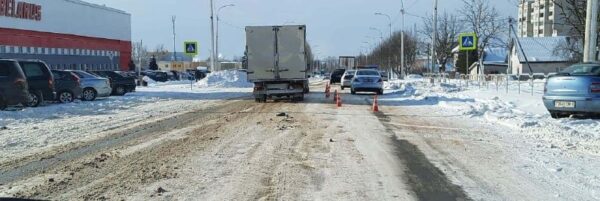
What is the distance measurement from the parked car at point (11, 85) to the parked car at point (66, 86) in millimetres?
5773

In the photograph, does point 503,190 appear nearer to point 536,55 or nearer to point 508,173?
point 508,173

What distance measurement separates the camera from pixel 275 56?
24078mm

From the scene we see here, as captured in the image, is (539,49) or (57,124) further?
(539,49)

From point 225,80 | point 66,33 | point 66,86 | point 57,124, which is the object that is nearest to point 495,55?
point 225,80

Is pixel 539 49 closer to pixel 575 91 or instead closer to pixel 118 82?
pixel 118 82

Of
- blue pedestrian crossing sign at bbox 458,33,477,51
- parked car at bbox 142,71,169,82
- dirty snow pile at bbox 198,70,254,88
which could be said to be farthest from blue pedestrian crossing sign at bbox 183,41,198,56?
parked car at bbox 142,71,169,82

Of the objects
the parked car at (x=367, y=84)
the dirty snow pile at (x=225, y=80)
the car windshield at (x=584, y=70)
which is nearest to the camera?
the car windshield at (x=584, y=70)

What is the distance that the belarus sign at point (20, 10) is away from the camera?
1899 inches

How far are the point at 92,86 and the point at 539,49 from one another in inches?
2757

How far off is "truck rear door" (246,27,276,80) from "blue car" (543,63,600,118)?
38.6ft

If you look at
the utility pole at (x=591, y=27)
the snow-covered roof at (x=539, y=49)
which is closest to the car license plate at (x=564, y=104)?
the utility pole at (x=591, y=27)

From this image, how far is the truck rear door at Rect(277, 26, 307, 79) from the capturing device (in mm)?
24109

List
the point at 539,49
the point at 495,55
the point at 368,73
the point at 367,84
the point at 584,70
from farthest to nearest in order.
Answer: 1. the point at 495,55
2. the point at 539,49
3. the point at 368,73
4. the point at 367,84
5. the point at 584,70

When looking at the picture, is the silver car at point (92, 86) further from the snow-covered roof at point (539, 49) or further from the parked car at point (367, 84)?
the snow-covered roof at point (539, 49)
